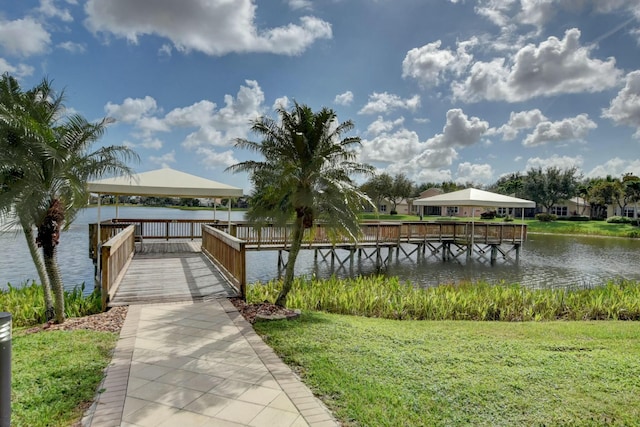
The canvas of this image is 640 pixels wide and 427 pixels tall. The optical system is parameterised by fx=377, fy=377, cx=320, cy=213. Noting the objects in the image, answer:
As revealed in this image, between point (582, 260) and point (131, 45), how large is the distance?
2409 cm

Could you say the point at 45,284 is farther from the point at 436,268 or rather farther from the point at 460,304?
A: the point at 436,268

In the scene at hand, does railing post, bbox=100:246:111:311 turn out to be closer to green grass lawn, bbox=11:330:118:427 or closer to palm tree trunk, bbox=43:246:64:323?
palm tree trunk, bbox=43:246:64:323

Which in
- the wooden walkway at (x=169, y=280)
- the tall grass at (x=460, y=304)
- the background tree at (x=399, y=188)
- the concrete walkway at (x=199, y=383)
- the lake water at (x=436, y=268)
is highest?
the background tree at (x=399, y=188)

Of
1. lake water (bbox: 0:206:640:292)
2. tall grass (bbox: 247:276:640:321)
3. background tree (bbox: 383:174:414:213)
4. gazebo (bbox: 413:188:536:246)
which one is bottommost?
lake water (bbox: 0:206:640:292)

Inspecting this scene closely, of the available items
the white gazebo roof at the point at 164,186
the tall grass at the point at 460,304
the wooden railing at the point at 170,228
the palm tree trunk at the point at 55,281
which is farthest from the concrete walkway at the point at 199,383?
the wooden railing at the point at 170,228

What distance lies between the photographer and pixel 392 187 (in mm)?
55312

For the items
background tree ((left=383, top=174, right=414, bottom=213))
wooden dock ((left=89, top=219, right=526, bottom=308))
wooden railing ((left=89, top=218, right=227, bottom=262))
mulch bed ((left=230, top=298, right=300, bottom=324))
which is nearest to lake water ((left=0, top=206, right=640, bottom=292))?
wooden dock ((left=89, top=219, right=526, bottom=308))

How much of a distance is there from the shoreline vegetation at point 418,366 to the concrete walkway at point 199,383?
202 millimetres

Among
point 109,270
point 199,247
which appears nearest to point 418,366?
point 109,270

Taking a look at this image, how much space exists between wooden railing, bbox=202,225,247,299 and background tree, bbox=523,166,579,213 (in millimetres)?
50987

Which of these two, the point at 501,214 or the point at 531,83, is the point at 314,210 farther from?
the point at 501,214

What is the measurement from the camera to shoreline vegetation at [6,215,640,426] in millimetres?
3293

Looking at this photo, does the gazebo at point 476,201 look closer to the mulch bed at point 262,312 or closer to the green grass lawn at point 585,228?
the mulch bed at point 262,312

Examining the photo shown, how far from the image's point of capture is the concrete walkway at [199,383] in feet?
10.3
